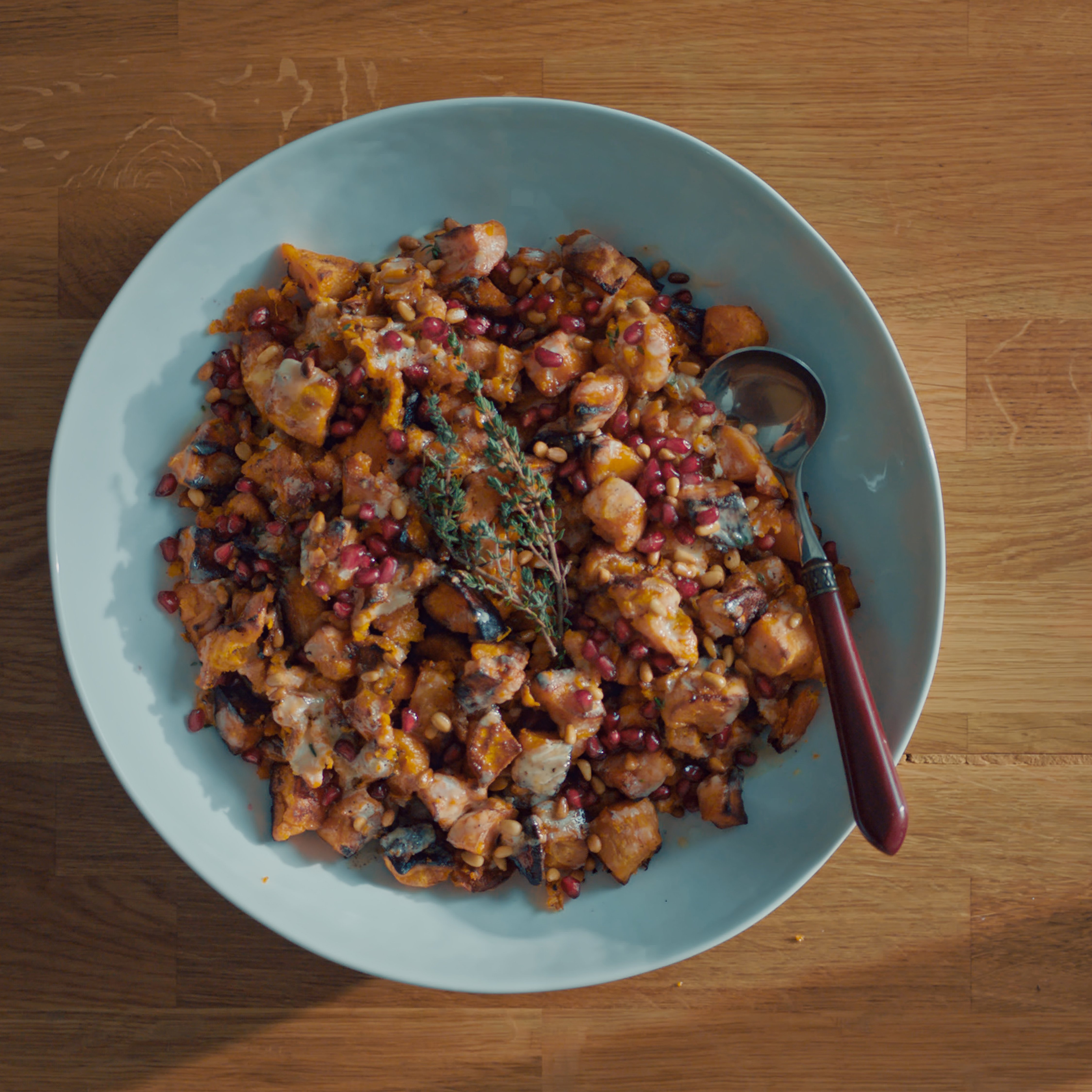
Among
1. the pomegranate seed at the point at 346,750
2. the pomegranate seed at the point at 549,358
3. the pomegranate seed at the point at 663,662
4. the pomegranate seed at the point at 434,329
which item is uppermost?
the pomegranate seed at the point at 434,329

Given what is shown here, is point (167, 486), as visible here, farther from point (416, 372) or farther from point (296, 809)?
point (296, 809)

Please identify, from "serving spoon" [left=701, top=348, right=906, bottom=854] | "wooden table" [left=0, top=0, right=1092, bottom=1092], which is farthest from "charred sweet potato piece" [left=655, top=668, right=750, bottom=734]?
"wooden table" [left=0, top=0, right=1092, bottom=1092]

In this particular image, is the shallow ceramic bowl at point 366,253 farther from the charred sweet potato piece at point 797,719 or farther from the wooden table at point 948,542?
the wooden table at point 948,542

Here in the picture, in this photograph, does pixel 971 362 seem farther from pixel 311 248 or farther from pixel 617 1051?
pixel 617 1051


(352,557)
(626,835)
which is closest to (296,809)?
(352,557)

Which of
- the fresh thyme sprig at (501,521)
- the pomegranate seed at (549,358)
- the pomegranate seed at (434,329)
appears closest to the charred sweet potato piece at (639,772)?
the fresh thyme sprig at (501,521)

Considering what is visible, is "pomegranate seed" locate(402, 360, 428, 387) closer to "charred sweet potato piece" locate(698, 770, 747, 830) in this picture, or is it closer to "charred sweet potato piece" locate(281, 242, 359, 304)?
"charred sweet potato piece" locate(281, 242, 359, 304)
